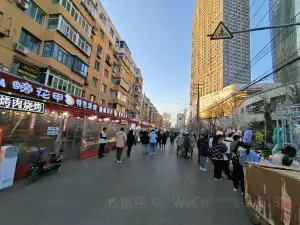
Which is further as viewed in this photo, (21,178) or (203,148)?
(203,148)

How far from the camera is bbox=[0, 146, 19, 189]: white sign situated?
15.8 feet

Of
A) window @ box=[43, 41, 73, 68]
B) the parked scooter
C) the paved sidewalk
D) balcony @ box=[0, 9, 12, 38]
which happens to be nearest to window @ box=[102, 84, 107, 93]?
window @ box=[43, 41, 73, 68]

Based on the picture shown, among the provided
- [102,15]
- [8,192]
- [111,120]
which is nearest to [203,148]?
[8,192]

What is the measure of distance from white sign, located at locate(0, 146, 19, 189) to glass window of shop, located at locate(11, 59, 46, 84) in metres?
9.75

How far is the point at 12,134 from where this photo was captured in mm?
6055

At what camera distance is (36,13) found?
14125mm

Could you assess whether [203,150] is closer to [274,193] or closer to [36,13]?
[274,193]

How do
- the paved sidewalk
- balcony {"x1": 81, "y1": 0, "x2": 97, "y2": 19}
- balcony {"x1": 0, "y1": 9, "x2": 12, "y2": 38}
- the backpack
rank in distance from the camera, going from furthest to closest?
balcony {"x1": 81, "y1": 0, "x2": 97, "y2": 19} < balcony {"x1": 0, "y1": 9, "x2": 12, "y2": 38} < the backpack < the paved sidewalk

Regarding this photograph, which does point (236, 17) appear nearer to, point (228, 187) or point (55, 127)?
point (228, 187)

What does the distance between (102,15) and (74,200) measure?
28093 millimetres

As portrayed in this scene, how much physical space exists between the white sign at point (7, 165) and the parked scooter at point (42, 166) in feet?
1.74

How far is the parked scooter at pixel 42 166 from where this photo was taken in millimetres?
5598

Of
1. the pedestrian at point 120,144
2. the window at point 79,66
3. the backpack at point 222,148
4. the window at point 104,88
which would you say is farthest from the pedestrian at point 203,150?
the window at point 104,88

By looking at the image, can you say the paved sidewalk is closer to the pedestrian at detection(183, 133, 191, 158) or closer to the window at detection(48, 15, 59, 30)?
the pedestrian at detection(183, 133, 191, 158)
